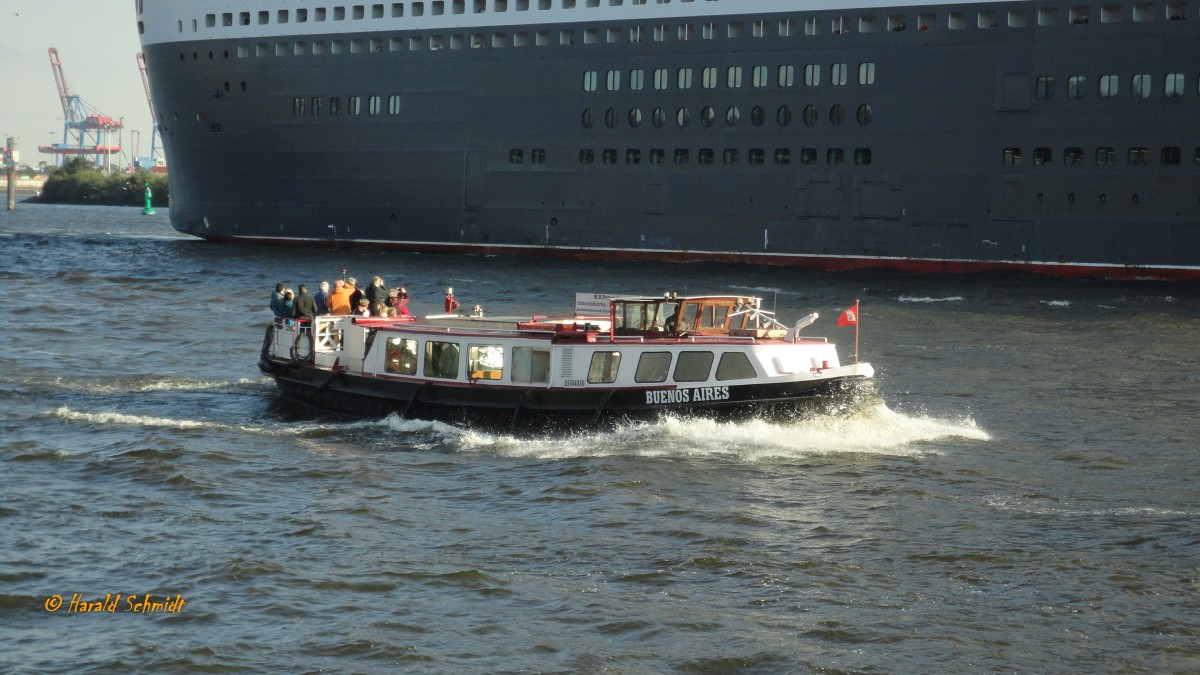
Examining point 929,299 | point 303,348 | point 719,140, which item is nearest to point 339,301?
point 303,348

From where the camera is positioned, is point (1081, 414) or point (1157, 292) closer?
point (1081, 414)

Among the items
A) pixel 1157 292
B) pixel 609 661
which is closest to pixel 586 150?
pixel 1157 292

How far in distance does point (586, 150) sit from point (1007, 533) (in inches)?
1380

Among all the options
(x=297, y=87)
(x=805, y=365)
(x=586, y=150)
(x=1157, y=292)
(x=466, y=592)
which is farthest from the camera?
(x=297, y=87)

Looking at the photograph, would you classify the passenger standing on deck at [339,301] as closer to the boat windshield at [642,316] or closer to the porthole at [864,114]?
the boat windshield at [642,316]

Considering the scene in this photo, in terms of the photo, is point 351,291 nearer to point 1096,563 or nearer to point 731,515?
point 731,515

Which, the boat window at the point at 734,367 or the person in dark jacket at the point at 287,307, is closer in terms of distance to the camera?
the boat window at the point at 734,367

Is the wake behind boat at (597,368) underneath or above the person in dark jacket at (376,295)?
underneath

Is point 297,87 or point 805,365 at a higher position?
point 297,87

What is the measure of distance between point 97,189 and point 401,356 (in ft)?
519

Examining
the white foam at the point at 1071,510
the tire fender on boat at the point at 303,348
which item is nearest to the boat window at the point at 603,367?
the tire fender on boat at the point at 303,348

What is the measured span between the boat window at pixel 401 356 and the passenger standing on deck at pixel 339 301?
239 cm

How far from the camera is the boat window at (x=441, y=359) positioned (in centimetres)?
2078

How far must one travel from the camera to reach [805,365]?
19469 millimetres
